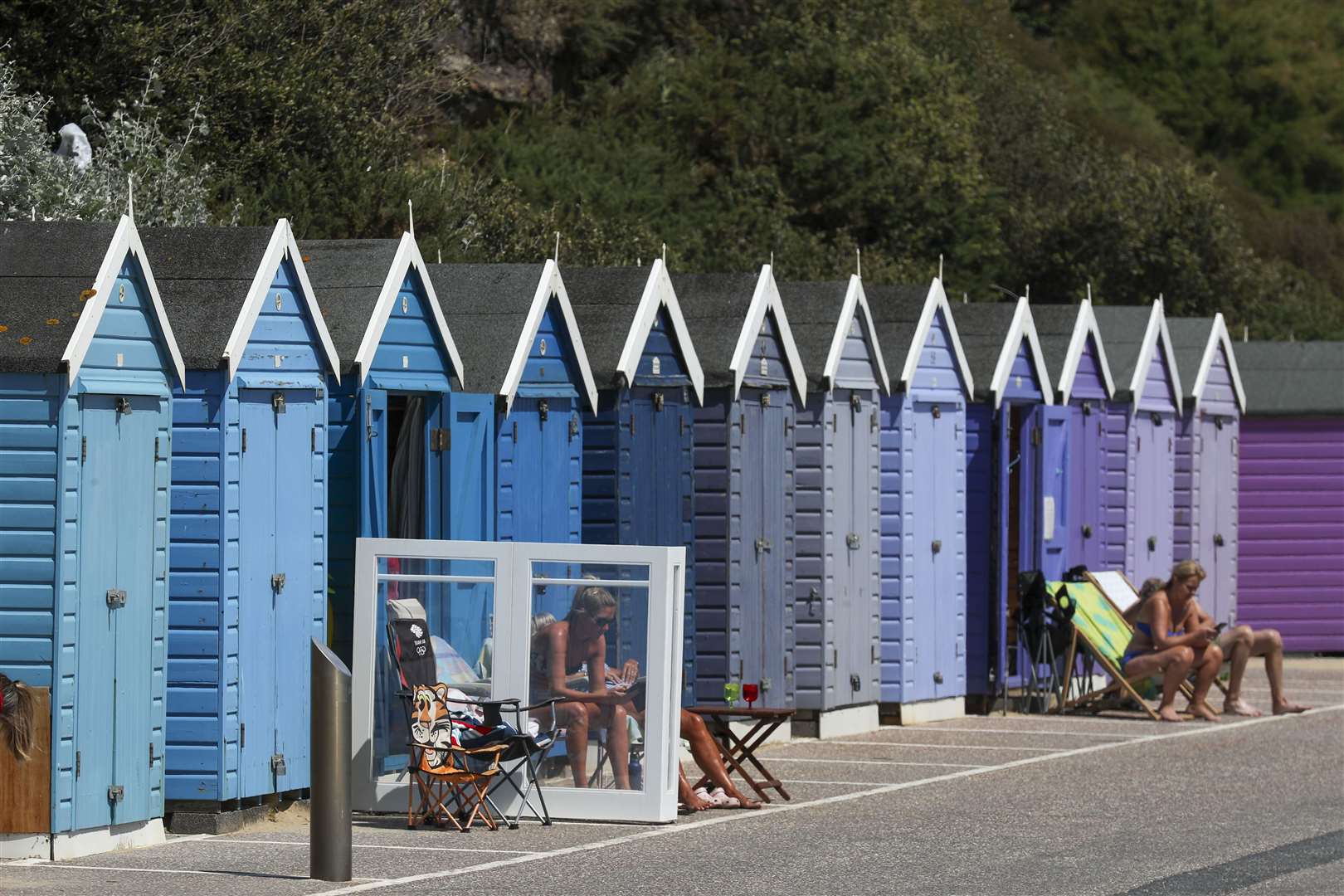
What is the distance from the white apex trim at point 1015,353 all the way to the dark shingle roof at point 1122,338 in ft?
4.94

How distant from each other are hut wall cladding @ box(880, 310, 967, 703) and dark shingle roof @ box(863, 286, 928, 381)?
0.54ft

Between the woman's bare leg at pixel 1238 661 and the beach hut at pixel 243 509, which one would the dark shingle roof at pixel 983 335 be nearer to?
the woman's bare leg at pixel 1238 661

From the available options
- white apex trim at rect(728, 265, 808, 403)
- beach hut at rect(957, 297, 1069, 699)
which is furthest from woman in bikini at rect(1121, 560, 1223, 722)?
white apex trim at rect(728, 265, 808, 403)

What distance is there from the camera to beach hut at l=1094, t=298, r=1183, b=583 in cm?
2077

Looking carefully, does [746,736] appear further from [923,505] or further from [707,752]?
[923,505]

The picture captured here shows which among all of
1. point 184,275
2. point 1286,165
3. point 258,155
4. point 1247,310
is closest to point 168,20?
point 258,155

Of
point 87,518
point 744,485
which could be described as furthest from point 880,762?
point 87,518

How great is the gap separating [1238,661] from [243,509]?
366 inches

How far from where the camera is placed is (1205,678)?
18.0m

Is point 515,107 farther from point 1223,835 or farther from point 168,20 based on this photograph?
point 1223,835

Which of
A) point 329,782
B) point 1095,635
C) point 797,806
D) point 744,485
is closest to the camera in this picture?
point 329,782

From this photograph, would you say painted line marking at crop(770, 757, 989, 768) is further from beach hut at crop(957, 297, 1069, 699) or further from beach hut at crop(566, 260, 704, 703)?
beach hut at crop(957, 297, 1069, 699)

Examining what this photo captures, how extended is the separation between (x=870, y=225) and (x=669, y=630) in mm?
28184

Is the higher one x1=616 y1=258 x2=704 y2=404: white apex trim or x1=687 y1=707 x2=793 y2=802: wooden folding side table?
x1=616 y1=258 x2=704 y2=404: white apex trim
